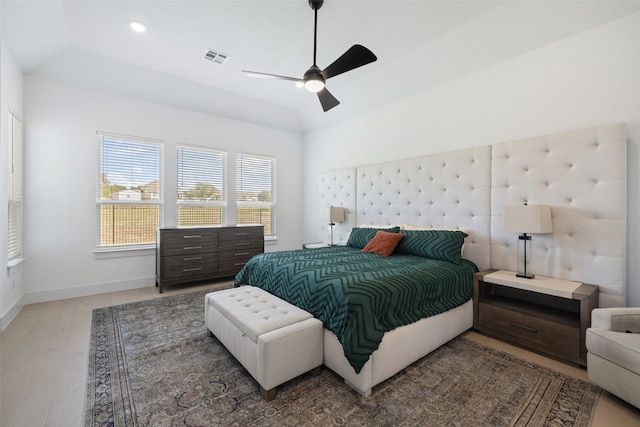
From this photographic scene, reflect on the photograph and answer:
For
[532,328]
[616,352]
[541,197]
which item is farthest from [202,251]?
[616,352]

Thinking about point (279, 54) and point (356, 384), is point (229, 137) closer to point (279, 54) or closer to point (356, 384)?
point (279, 54)

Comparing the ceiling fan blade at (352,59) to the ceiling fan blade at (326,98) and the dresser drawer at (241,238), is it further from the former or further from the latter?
the dresser drawer at (241,238)

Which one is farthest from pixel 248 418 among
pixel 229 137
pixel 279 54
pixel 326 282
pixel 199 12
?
pixel 229 137

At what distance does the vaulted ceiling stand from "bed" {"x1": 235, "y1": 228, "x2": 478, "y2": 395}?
210 cm

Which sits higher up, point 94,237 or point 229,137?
point 229,137

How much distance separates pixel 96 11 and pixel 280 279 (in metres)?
3.21

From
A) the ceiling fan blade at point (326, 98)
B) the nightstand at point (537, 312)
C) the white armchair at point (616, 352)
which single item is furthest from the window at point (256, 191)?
the white armchair at point (616, 352)

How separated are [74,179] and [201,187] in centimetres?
168

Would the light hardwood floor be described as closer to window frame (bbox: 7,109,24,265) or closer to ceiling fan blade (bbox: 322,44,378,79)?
window frame (bbox: 7,109,24,265)

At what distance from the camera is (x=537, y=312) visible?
8.11 feet

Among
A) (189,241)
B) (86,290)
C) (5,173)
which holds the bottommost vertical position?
(86,290)

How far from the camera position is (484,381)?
6.48 ft

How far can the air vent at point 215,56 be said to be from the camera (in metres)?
3.43

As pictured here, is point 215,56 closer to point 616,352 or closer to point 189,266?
point 189,266
